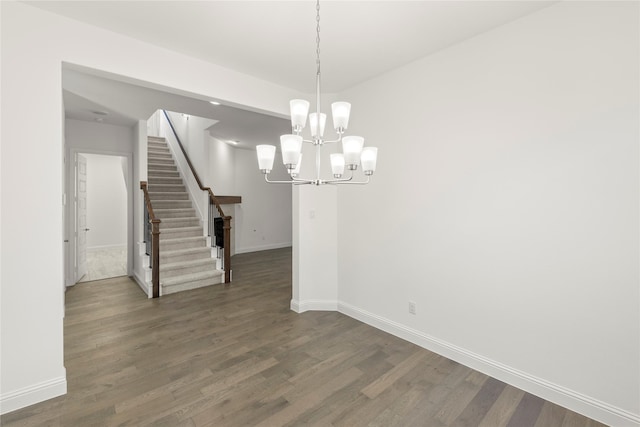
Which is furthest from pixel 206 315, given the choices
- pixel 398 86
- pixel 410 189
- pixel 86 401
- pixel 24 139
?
pixel 398 86

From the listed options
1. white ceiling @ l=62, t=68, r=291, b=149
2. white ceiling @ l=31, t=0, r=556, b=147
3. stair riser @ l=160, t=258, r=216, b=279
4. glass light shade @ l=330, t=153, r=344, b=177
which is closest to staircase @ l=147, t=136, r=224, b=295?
stair riser @ l=160, t=258, r=216, b=279

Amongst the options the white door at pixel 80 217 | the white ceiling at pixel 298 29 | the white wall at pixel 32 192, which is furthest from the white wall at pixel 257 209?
the white wall at pixel 32 192

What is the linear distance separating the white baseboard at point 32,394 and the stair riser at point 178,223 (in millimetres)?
3604

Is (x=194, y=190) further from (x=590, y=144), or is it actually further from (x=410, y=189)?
(x=590, y=144)

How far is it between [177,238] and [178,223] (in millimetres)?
416

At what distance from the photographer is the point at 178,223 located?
19.0ft

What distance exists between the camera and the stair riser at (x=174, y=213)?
579 centimetres

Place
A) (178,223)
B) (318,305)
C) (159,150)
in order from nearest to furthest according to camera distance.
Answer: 1. (318,305)
2. (178,223)
3. (159,150)

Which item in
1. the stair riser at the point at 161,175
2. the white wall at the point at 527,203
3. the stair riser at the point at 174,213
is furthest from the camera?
the stair riser at the point at 161,175

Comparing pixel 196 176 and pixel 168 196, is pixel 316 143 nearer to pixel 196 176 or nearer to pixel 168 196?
pixel 196 176

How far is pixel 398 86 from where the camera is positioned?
3146 mm

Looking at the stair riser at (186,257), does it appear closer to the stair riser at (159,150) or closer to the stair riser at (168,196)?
the stair riser at (168,196)

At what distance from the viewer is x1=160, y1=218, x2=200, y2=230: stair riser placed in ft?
18.5

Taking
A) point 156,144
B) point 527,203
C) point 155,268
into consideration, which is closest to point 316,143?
point 527,203
